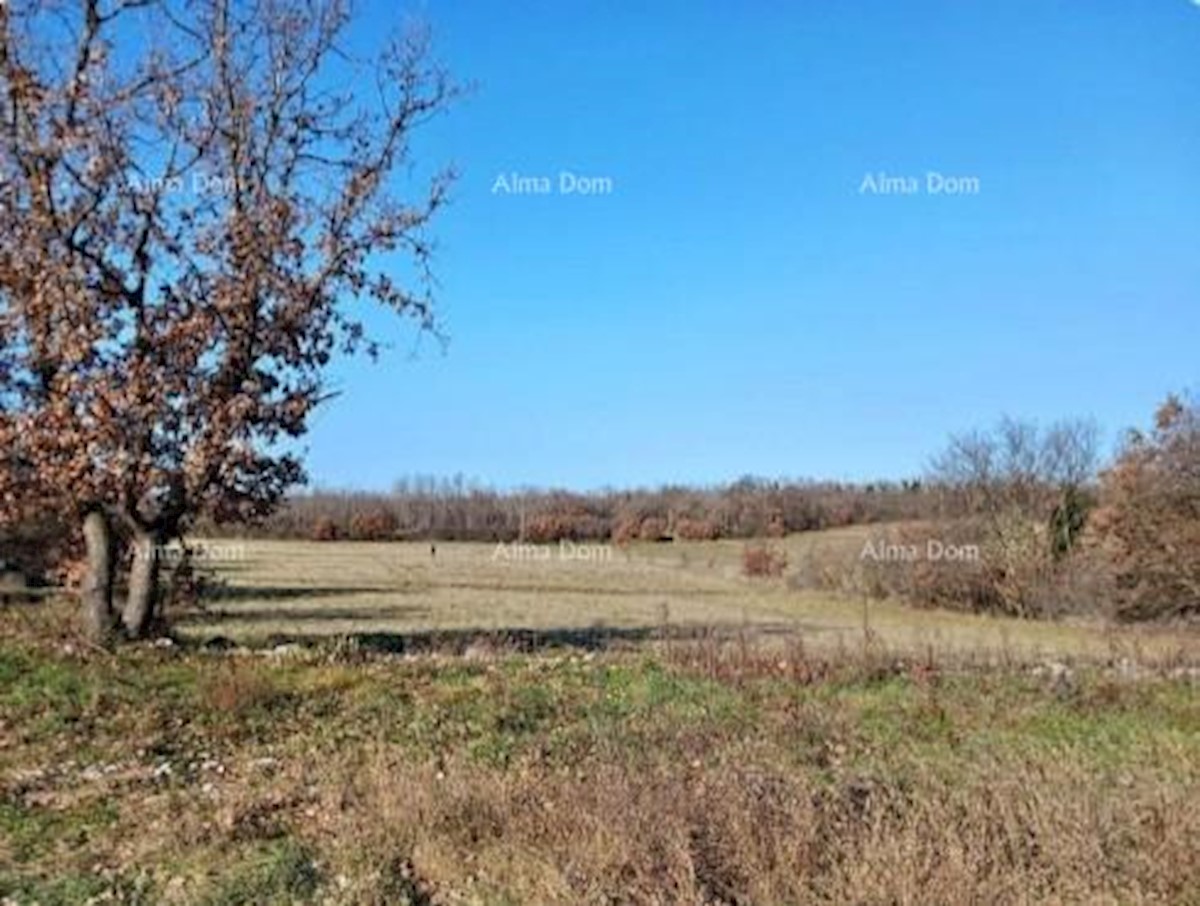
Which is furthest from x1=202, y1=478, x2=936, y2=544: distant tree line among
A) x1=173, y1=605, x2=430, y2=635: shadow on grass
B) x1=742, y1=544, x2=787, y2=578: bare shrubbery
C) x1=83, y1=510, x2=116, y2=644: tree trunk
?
x1=83, y1=510, x2=116, y2=644: tree trunk

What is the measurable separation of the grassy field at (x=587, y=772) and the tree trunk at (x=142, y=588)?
71 cm

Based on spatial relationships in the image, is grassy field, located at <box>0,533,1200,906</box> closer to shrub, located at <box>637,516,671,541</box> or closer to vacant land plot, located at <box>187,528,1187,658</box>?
vacant land plot, located at <box>187,528,1187,658</box>

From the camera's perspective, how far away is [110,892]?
6824 mm

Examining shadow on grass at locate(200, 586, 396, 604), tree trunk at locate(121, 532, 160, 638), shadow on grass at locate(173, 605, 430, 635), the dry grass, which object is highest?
tree trunk at locate(121, 532, 160, 638)

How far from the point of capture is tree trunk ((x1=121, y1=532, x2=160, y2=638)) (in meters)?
15.5

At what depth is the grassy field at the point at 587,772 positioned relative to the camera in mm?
6461

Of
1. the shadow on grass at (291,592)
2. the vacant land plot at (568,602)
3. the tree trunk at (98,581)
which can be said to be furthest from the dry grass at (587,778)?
the shadow on grass at (291,592)

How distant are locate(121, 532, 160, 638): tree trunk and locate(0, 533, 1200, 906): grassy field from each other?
2.33 ft

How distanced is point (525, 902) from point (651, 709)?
20.1 ft

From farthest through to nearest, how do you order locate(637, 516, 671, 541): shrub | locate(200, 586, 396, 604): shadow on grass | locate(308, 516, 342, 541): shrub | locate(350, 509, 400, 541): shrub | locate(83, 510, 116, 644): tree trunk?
locate(350, 509, 400, 541): shrub < locate(308, 516, 342, 541): shrub < locate(637, 516, 671, 541): shrub < locate(200, 586, 396, 604): shadow on grass < locate(83, 510, 116, 644): tree trunk

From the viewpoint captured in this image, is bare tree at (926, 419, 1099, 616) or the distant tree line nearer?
bare tree at (926, 419, 1099, 616)

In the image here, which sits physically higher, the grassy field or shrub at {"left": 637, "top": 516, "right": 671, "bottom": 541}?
shrub at {"left": 637, "top": 516, "right": 671, "bottom": 541}

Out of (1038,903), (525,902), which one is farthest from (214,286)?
(1038,903)

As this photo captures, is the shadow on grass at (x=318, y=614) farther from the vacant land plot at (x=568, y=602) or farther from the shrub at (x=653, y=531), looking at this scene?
the shrub at (x=653, y=531)
